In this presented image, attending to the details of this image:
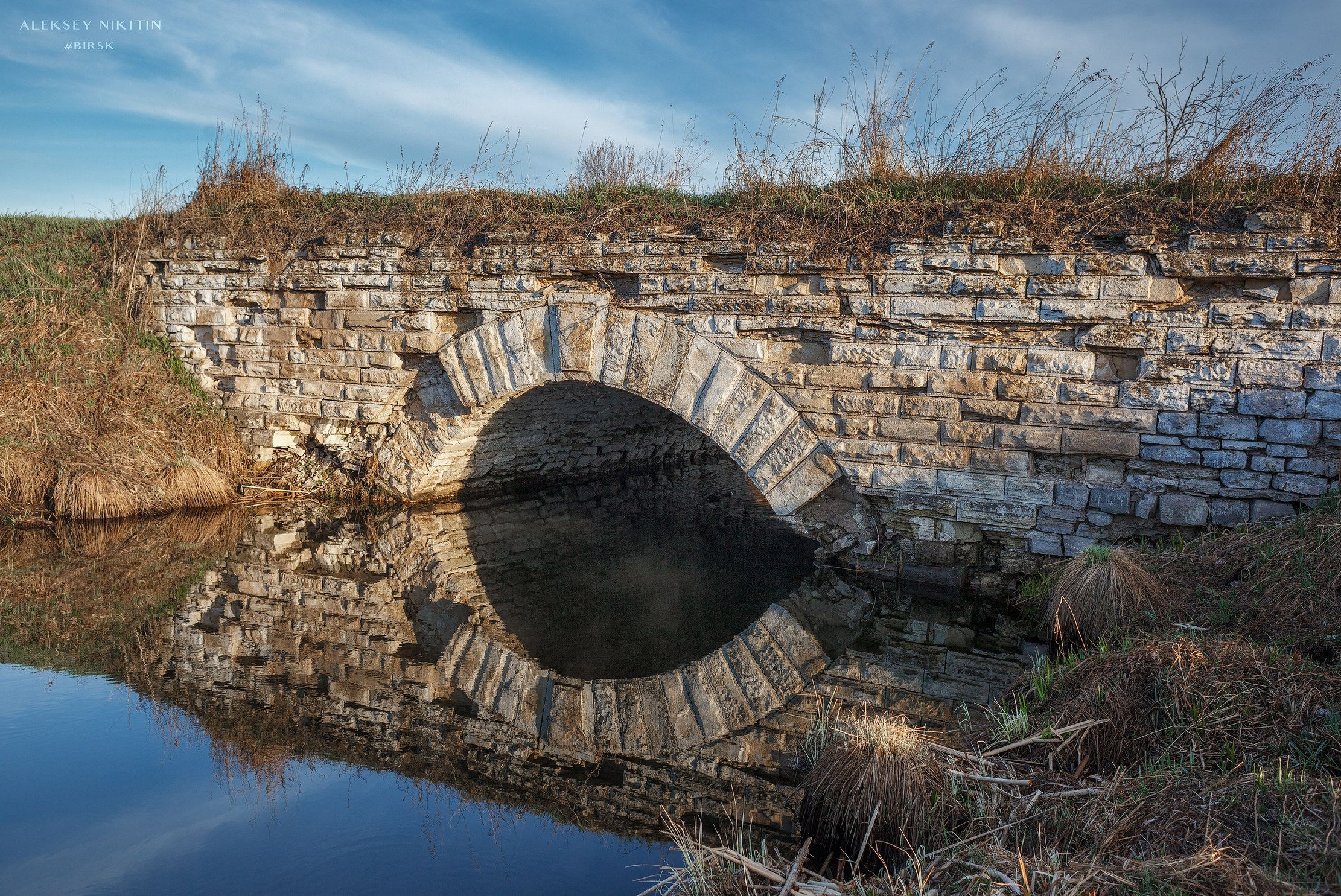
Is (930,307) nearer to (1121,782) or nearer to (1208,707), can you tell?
(1208,707)

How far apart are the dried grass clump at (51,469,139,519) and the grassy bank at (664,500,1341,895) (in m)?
6.14

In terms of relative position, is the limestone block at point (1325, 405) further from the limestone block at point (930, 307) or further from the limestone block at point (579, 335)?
the limestone block at point (579, 335)

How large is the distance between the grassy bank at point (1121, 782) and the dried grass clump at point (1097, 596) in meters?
0.33

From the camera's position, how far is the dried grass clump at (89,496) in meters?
6.91

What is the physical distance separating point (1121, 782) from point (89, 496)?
24.3 ft

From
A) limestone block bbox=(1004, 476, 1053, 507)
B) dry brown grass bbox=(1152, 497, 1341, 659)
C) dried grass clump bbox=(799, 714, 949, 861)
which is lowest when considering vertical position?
dried grass clump bbox=(799, 714, 949, 861)

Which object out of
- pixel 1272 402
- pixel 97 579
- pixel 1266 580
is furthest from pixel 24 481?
pixel 1272 402

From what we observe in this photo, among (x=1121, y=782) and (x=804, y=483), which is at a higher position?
(x=804, y=483)

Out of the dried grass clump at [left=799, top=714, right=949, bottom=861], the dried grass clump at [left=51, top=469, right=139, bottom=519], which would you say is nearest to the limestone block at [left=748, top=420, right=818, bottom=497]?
the dried grass clump at [left=799, top=714, right=949, bottom=861]

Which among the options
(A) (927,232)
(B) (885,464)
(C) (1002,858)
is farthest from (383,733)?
(A) (927,232)

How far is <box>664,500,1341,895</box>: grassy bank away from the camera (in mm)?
2256

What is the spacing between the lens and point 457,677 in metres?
4.39

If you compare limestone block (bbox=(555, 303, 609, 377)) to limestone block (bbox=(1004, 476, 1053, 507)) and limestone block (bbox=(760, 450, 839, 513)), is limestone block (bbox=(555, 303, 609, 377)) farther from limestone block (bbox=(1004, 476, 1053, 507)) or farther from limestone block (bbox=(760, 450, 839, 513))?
limestone block (bbox=(1004, 476, 1053, 507))

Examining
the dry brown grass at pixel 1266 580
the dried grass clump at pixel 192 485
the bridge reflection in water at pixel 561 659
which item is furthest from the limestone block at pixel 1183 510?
the dried grass clump at pixel 192 485
